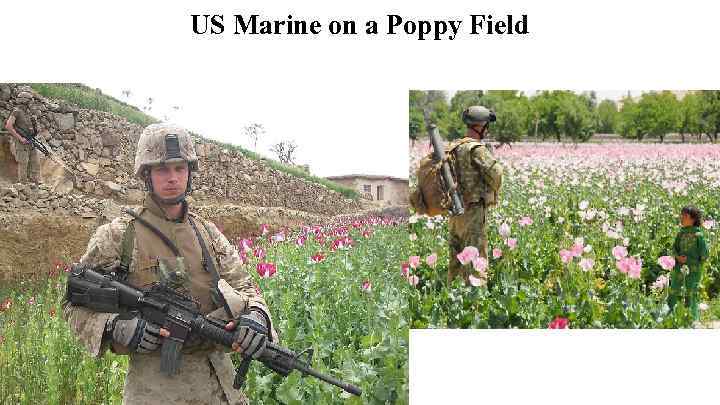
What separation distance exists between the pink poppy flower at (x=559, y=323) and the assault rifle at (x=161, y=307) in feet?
6.07

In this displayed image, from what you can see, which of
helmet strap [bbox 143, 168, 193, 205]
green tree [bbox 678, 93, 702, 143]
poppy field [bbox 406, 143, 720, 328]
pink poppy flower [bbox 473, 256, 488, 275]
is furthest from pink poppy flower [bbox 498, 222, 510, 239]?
helmet strap [bbox 143, 168, 193, 205]

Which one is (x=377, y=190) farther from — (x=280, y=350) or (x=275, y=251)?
(x=280, y=350)

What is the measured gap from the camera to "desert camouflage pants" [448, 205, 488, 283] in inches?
183

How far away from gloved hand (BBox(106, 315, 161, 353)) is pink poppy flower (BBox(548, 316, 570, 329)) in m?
2.36

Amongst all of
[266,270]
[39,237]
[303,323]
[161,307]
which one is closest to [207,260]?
[161,307]

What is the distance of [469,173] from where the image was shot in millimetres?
4617

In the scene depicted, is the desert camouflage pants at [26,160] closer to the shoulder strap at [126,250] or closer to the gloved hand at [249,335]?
the shoulder strap at [126,250]

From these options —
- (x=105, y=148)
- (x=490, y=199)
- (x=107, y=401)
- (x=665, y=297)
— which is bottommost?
(x=107, y=401)

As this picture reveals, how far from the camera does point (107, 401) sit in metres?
4.16

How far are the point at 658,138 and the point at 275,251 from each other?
8.55 ft

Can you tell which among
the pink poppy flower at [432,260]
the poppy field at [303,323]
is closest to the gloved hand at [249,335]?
the poppy field at [303,323]

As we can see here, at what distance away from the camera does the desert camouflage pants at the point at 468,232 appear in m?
4.64

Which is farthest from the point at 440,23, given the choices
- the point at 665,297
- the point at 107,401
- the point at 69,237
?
the point at 107,401

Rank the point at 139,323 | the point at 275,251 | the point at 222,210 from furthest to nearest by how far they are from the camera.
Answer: the point at 275,251
the point at 222,210
the point at 139,323
